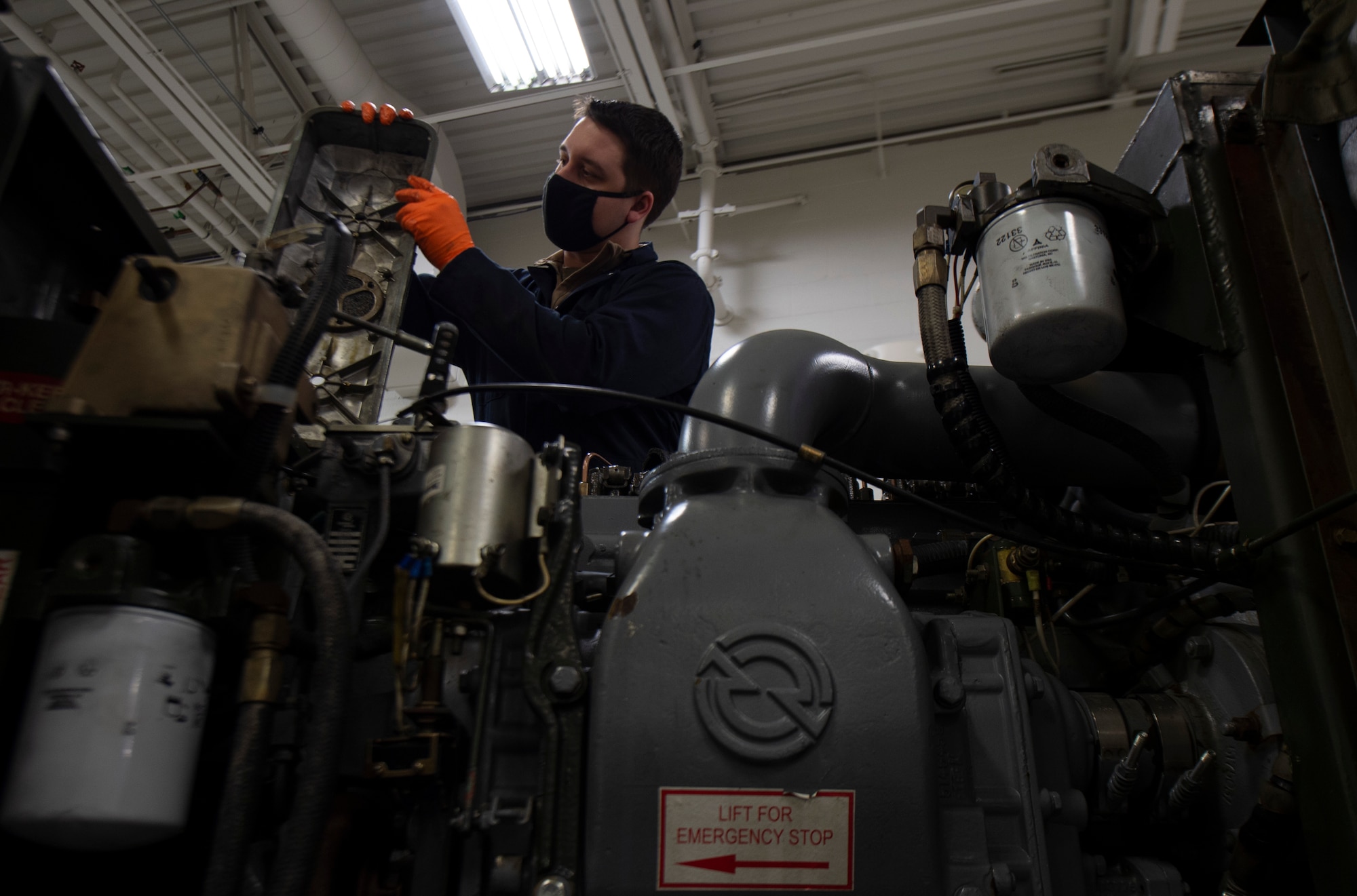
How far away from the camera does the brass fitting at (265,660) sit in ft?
2.43

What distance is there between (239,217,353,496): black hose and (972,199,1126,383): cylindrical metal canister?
0.82 m

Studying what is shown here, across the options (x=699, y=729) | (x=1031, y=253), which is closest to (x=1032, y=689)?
(x=699, y=729)

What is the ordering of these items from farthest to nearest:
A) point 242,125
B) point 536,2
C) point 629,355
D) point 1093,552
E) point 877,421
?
point 242,125
point 536,2
point 629,355
point 877,421
point 1093,552

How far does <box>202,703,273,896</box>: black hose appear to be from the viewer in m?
0.69

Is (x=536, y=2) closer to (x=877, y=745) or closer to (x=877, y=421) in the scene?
(x=877, y=421)

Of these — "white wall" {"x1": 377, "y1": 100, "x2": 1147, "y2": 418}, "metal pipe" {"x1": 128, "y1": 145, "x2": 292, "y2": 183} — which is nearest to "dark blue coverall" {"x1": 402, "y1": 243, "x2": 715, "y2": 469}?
"white wall" {"x1": 377, "y1": 100, "x2": 1147, "y2": 418}

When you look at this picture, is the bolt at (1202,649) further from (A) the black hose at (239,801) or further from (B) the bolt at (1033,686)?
(A) the black hose at (239,801)

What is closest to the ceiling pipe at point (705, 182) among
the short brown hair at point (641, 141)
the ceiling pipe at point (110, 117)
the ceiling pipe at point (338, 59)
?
the ceiling pipe at point (338, 59)

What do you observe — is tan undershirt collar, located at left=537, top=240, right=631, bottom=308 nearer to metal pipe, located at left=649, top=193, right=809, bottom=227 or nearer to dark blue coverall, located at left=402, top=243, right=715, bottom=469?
dark blue coverall, located at left=402, top=243, right=715, bottom=469

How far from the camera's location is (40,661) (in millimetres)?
690

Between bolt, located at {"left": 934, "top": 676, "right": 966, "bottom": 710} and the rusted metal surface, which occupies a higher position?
the rusted metal surface

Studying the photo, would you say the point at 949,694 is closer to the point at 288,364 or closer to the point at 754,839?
the point at 754,839

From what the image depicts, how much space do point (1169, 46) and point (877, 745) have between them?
13.0 feet

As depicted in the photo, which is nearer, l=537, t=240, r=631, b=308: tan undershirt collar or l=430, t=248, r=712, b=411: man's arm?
l=430, t=248, r=712, b=411: man's arm
